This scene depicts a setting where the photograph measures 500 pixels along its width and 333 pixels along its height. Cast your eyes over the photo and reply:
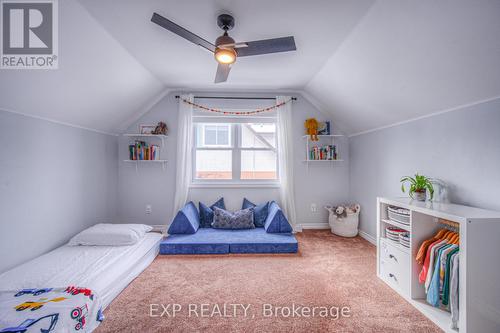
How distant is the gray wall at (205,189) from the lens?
358 cm

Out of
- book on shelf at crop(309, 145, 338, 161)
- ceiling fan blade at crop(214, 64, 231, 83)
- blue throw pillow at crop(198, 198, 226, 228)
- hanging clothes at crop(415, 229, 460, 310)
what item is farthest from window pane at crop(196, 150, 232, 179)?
hanging clothes at crop(415, 229, 460, 310)

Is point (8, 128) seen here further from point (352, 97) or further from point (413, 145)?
point (413, 145)

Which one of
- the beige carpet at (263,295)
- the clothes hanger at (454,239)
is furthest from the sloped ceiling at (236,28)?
the beige carpet at (263,295)

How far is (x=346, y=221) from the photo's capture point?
3.27 meters

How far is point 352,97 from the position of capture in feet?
9.19

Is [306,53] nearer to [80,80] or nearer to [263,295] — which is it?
[80,80]

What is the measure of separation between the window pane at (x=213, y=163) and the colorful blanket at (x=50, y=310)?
2.43 meters

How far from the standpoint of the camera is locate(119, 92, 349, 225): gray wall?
358 cm

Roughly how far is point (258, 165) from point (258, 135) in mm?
593

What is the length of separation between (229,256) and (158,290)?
939 mm

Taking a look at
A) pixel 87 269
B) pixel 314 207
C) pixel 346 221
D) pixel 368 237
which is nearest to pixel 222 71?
pixel 87 269

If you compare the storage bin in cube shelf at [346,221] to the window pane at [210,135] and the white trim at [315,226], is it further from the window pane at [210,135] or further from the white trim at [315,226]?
the window pane at [210,135]

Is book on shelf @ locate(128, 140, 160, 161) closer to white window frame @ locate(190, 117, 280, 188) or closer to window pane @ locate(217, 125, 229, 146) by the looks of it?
white window frame @ locate(190, 117, 280, 188)

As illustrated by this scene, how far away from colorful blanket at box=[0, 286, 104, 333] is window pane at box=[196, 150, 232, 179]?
2.43 metres
